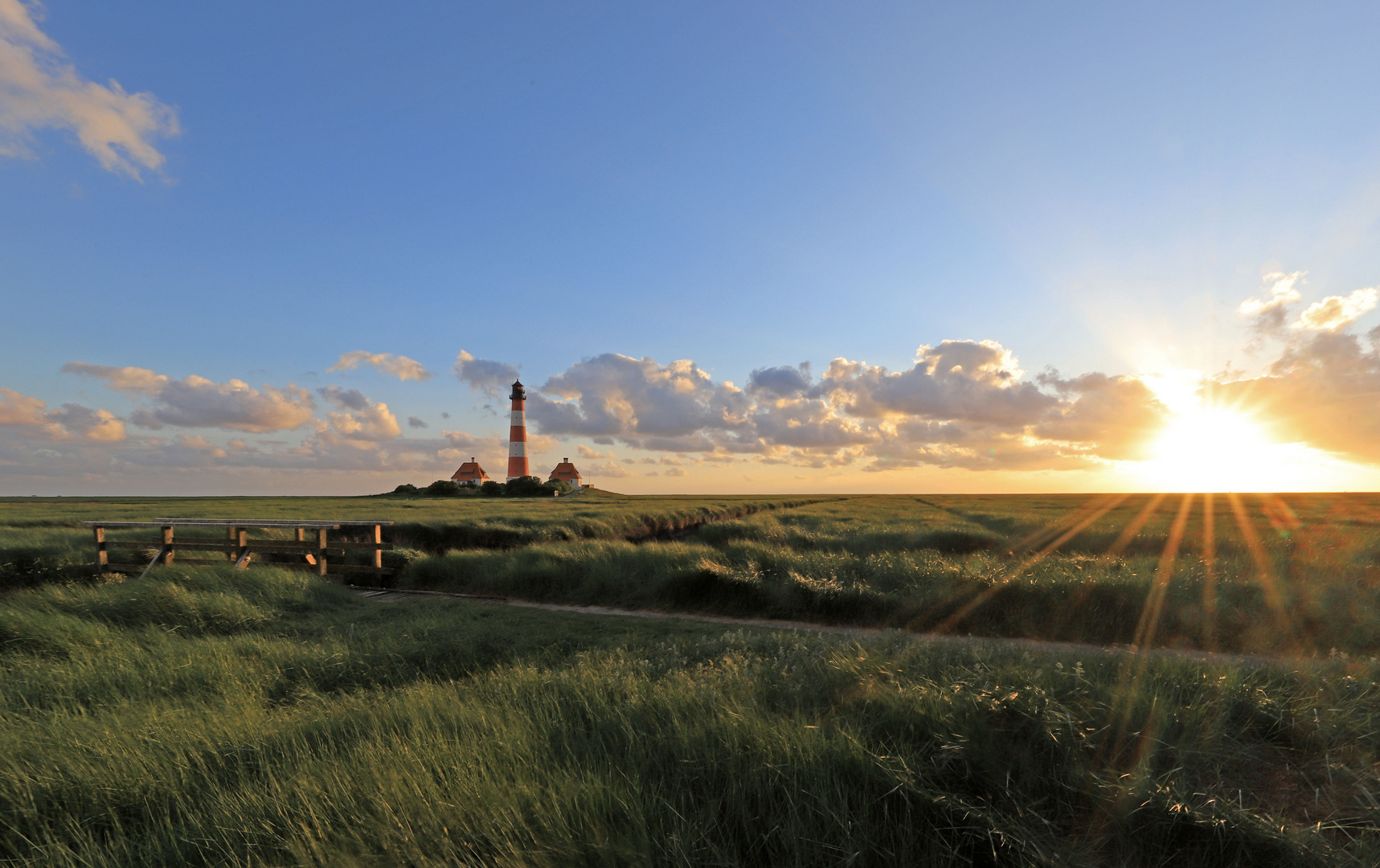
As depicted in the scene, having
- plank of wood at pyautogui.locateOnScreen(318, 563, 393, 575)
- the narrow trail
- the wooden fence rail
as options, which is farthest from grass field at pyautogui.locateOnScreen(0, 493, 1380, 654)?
the wooden fence rail

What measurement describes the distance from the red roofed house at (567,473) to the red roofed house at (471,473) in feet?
33.8

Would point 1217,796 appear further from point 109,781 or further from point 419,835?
point 109,781

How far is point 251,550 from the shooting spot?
1641 cm

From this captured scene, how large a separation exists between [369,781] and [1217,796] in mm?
5040

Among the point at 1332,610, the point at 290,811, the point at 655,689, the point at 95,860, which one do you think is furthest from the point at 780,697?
the point at 1332,610

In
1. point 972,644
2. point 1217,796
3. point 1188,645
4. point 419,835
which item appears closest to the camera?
point 419,835

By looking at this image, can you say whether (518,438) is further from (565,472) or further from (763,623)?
(763,623)

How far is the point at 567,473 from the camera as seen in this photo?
90.4m

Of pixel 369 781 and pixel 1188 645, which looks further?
pixel 1188 645

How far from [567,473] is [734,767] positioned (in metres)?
89.1

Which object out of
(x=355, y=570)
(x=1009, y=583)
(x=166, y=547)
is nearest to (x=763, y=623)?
(x=1009, y=583)

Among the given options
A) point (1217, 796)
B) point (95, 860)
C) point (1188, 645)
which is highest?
point (1217, 796)

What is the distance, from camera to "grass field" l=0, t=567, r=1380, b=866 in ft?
9.93

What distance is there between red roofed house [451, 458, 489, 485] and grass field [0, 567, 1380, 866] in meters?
82.4
